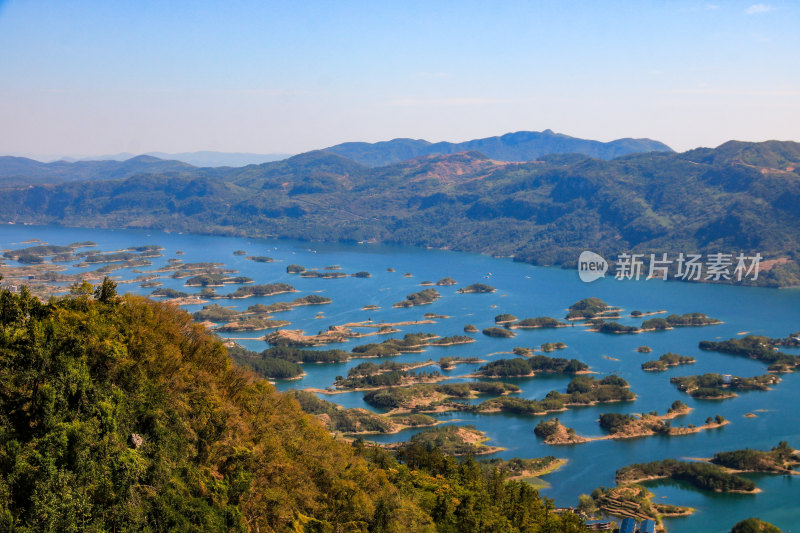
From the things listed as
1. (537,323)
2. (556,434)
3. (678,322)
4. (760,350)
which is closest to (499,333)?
(537,323)

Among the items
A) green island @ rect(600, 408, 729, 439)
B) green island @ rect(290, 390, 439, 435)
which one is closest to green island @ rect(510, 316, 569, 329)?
green island @ rect(600, 408, 729, 439)

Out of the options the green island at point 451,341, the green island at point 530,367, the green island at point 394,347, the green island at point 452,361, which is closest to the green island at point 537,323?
the green island at point 451,341

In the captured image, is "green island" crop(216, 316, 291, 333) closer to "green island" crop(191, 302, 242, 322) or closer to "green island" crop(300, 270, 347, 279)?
"green island" crop(191, 302, 242, 322)

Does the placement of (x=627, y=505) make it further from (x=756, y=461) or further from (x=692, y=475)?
(x=756, y=461)

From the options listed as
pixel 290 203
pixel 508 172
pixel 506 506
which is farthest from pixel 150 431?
pixel 508 172

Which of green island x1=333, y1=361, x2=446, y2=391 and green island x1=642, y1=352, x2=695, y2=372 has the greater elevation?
green island x1=642, y1=352, x2=695, y2=372
